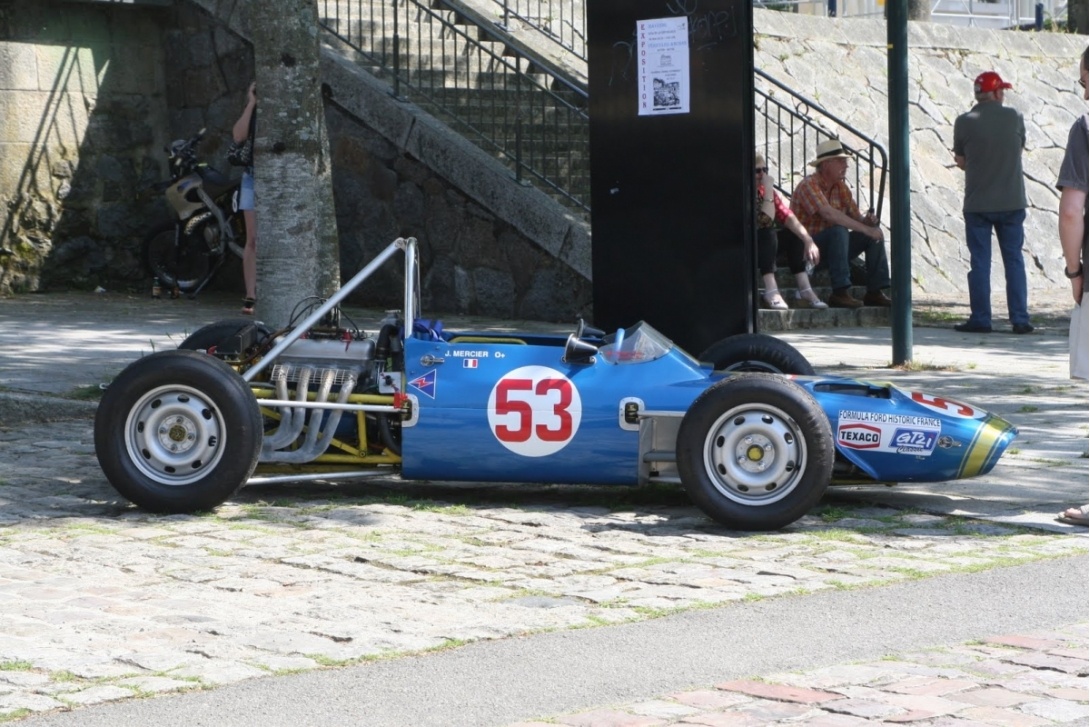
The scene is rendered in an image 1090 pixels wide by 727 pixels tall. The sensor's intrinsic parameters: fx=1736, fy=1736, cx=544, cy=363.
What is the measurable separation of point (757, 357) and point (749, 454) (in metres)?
1.37

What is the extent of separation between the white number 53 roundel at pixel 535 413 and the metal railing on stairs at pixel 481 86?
24.0ft

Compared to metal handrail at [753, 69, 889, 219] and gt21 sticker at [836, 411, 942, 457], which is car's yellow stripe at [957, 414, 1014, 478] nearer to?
gt21 sticker at [836, 411, 942, 457]

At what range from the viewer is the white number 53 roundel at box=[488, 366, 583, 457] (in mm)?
7254

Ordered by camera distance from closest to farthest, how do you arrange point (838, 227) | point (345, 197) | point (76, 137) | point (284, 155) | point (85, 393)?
1. point (284, 155)
2. point (85, 393)
3. point (838, 227)
4. point (345, 197)
5. point (76, 137)

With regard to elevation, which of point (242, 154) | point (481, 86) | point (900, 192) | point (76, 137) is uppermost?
point (481, 86)

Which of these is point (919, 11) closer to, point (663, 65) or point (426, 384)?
point (663, 65)

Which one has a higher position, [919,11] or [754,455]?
[919,11]

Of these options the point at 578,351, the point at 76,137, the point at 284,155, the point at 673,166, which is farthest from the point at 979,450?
the point at 76,137

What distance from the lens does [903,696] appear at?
4.62m

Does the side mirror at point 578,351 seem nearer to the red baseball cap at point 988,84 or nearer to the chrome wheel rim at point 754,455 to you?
the chrome wheel rim at point 754,455

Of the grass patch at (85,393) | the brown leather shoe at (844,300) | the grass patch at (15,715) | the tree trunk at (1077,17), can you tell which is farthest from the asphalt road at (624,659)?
the tree trunk at (1077,17)

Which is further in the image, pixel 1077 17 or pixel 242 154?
pixel 1077 17

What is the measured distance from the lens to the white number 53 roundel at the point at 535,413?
725cm

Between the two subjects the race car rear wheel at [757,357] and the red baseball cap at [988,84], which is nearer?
the race car rear wheel at [757,357]
